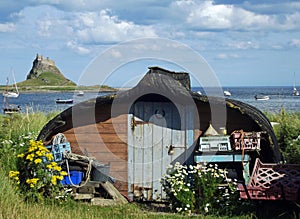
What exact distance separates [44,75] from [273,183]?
118351 mm

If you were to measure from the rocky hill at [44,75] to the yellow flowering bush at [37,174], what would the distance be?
11113 centimetres

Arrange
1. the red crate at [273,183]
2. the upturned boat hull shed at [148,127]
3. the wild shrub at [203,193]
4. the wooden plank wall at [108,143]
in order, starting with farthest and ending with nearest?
1. the wooden plank wall at [108,143]
2. the upturned boat hull shed at [148,127]
3. the wild shrub at [203,193]
4. the red crate at [273,183]

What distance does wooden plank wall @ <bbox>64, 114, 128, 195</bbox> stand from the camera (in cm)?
1073

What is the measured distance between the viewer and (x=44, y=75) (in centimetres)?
12300

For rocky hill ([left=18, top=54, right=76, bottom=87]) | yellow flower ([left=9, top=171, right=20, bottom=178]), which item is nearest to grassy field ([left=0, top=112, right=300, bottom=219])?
yellow flower ([left=9, top=171, right=20, bottom=178])

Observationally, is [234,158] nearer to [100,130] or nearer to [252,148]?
[252,148]

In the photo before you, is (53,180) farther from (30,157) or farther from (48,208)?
(48,208)

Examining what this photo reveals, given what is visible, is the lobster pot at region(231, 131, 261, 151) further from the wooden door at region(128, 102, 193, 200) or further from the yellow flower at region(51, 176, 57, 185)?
the yellow flower at region(51, 176, 57, 185)

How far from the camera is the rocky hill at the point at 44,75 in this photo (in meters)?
122

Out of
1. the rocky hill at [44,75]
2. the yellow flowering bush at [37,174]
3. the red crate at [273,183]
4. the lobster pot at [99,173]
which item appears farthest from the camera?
the rocky hill at [44,75]

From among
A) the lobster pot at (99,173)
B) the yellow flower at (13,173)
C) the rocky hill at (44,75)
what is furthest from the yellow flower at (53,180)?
the rocky hill at (44,75)

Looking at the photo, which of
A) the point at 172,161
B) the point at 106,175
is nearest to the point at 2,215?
the point at 106,175

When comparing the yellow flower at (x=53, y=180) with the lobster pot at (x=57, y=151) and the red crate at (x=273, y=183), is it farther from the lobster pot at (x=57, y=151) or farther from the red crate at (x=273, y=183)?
the red crate at (x=273, y=183)

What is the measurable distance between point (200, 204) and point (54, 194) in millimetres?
2719
